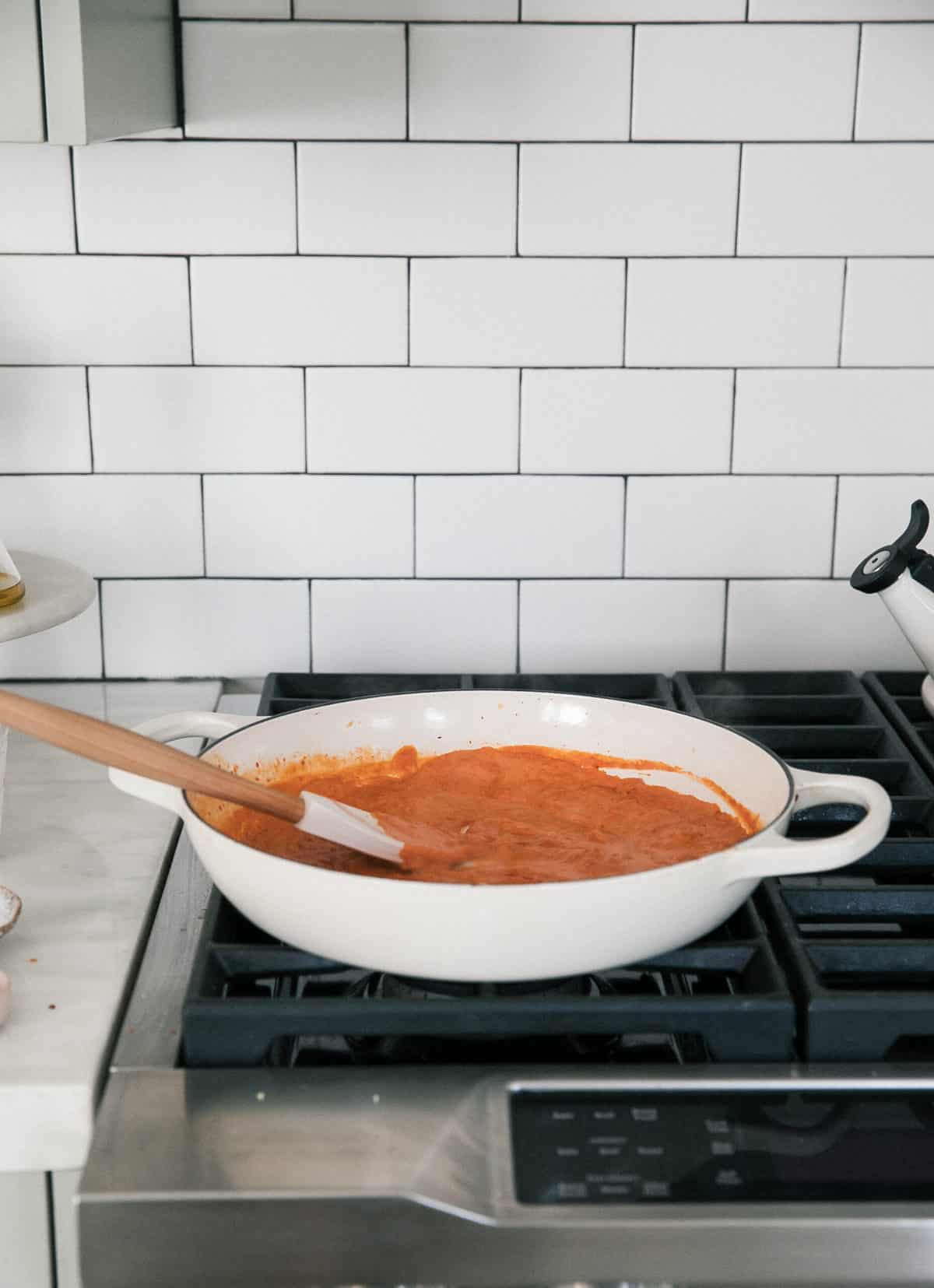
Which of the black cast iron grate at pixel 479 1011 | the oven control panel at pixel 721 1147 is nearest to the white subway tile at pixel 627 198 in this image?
the black cast iron grate at pixel 479 1011

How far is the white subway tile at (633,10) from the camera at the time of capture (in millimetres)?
1156

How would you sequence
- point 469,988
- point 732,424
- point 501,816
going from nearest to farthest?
point 469,988 < point 501,816 < point 732,424

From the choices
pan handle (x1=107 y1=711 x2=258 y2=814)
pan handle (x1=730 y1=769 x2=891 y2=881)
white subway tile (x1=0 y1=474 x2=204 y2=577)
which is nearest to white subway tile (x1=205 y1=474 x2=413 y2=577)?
white subway tile (x1=0 y1=474 x2=204 y2=577)

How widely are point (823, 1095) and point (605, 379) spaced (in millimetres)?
719

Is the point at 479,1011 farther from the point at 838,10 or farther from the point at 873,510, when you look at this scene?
the point at 838,10

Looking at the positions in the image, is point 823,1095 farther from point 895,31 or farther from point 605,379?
point 895,31

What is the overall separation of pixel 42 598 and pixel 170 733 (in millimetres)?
203

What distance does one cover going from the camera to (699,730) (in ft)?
3.16

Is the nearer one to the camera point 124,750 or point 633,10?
point 124,750

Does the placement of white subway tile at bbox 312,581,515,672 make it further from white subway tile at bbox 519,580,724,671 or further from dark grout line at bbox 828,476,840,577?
dark grout line at bbox 828,476,840,577

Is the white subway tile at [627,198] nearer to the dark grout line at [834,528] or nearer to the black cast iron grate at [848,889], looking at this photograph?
the dark grout line at [834,528]

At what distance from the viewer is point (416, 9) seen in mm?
1156

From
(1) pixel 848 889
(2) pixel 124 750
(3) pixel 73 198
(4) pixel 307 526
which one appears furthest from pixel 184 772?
(3) pixel 73 198

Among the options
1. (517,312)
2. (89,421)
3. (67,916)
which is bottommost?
(67,916)
